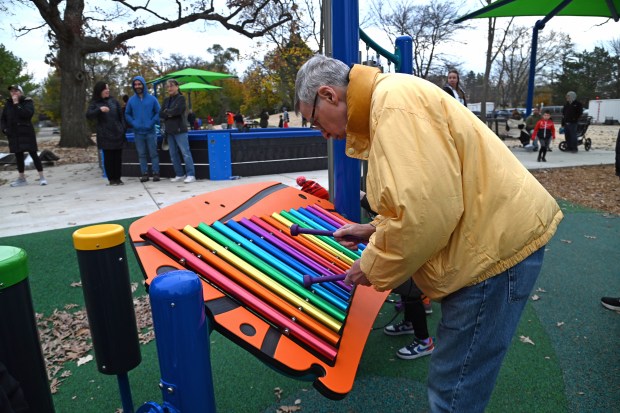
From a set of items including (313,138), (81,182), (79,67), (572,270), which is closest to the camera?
(572,270)

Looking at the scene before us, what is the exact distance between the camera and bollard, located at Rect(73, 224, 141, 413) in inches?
65.9

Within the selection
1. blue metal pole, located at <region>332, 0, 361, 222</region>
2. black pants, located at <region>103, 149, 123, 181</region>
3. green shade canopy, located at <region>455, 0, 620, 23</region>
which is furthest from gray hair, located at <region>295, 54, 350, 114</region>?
black pants, located at <region>103, 149, 123, 181</region>

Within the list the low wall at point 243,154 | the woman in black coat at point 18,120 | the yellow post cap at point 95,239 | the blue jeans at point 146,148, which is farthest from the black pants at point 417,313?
the woman in black coat at point 18,120

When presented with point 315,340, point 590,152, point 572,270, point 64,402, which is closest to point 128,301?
point 315,340

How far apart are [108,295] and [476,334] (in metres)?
1.36

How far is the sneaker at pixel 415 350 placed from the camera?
9.00 feet

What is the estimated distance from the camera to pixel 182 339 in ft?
4.42

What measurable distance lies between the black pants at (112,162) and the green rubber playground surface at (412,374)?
15.8ft

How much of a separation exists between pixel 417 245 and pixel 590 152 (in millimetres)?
14714

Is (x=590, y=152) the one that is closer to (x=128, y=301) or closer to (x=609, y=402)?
(x=609, y=402)

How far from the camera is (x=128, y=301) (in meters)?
1.79

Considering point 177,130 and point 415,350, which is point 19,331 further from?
point 177,130

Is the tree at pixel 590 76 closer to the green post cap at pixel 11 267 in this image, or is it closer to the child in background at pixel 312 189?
the child in background at pixel 312 189

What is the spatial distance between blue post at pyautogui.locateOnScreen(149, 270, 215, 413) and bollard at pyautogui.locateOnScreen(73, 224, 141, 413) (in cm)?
45
